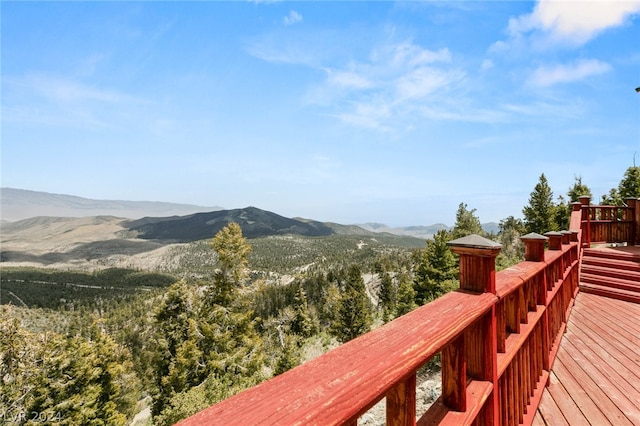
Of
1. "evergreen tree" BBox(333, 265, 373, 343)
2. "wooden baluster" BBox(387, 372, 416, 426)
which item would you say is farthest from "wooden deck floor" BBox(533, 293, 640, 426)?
"evergreen tree" BBox(333, 265, 373, 343)

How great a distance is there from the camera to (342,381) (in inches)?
30.7

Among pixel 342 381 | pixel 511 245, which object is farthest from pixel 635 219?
A: pixel 511 245

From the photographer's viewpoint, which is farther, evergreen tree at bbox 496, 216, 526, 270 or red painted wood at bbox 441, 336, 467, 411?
evergreen tree at bbox 496, 216, 526, 270

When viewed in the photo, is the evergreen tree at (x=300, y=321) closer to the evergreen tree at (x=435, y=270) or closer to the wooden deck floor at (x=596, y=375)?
the evergreen tree at (x=435, y=270)

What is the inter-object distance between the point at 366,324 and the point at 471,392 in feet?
126

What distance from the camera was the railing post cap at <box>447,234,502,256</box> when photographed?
5.36ft

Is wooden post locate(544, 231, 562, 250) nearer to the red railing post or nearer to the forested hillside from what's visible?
the forested hillside

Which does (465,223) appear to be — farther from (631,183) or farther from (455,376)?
(455,376)

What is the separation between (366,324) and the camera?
37438 mm

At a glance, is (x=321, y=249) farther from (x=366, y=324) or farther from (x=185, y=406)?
(x=185, y=406)

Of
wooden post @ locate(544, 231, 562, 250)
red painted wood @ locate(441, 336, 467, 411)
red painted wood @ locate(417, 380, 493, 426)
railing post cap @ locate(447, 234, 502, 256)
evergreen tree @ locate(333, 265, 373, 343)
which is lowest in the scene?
evergreen tree @ locate(333, 265, 373, 343)

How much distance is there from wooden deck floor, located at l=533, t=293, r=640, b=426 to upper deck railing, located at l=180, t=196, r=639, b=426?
262mm

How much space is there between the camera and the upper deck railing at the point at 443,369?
0.69m

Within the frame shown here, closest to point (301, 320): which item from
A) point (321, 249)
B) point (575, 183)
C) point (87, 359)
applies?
point (87, 359)
